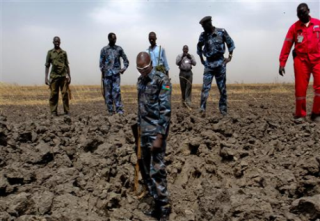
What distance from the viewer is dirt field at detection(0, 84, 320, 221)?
3.71 metres

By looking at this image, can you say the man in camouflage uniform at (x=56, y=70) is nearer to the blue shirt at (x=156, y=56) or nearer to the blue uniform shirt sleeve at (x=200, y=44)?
the blue shirt at (x=156, y=56)

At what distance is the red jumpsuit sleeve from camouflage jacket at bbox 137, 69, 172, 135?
375 cm

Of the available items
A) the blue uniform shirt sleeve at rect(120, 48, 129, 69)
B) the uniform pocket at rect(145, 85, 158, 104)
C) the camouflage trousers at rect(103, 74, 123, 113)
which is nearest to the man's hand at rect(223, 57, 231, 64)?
the blue uniform shirt sleeve at rect(120, 48, 129, 69)

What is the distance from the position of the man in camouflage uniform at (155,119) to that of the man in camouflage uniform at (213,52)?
3.45 meters

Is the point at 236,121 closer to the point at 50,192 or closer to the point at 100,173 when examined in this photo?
the point at 100,173

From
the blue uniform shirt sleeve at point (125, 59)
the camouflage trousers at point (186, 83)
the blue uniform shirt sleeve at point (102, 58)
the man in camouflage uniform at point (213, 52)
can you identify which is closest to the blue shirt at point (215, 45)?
the man in camouflage uniform at point (213, 52)

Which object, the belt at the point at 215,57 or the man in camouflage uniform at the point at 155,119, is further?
the belt at the point at 215,57

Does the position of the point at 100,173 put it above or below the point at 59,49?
below

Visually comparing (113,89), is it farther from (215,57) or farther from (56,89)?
(215,57)

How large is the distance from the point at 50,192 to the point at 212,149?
7.89ft

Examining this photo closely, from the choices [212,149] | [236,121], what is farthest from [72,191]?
[236,121]

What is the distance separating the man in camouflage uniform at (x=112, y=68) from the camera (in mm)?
8312

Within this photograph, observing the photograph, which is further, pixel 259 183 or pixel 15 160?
pixel 15 160

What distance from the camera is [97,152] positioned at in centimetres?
518
